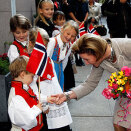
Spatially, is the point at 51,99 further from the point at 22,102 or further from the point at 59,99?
the point at 22,102

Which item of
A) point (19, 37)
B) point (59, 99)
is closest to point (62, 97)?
point (59, 99)

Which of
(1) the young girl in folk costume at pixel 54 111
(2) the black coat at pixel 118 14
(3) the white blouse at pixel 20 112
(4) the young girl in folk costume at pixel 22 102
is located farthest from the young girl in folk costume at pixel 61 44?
(2) the black coat at pixel 118 14

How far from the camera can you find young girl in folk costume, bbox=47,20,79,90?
4.38 m

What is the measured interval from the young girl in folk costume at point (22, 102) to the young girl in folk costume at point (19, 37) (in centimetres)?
87

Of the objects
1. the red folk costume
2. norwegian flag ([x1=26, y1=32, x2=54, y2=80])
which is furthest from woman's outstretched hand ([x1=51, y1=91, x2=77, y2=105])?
the red folk costume

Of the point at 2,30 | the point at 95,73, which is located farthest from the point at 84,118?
the point at 2,30

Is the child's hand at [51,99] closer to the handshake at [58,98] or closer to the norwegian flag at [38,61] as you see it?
the handshake at [58,98]

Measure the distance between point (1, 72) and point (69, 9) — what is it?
487cm

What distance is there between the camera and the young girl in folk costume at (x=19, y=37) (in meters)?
3.82

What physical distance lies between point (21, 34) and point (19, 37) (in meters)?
0.06

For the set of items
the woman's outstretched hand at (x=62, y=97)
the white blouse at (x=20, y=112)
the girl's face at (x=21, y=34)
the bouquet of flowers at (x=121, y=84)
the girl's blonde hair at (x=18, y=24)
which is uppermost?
the girl's blonde hair at (x=18, y=24)

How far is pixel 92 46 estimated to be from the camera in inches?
110

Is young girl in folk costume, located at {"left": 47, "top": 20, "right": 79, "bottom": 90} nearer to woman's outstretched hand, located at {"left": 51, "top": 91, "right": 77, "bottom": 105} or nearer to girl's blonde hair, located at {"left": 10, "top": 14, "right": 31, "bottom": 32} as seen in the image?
girl's blonde hair, located at {"left": 10, "top": 14, "right": 31, "bottom": 32}

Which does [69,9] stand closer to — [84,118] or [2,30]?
[2,30]
